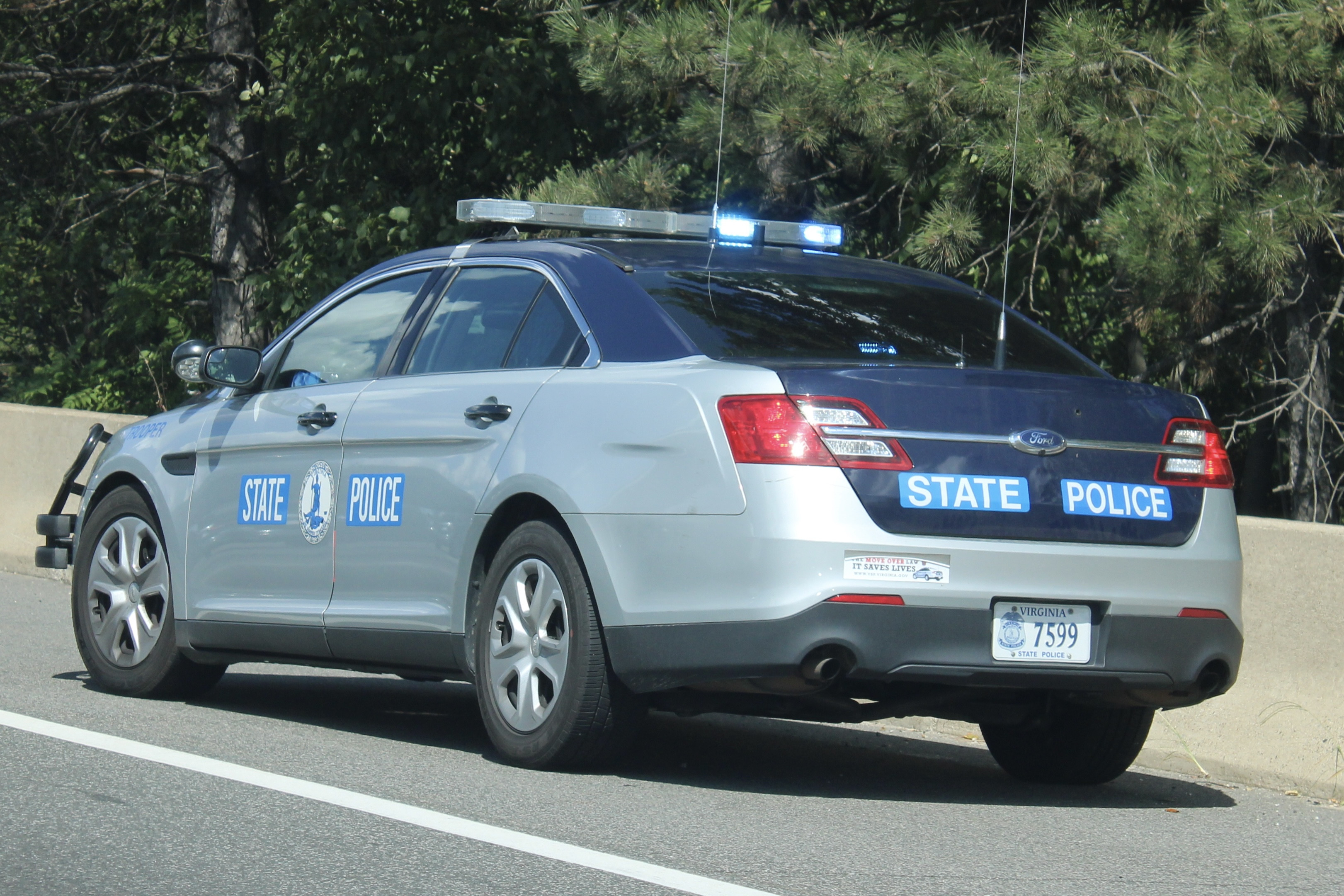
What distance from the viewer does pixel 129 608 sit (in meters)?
7.38

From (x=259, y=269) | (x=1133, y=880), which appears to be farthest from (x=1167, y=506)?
(x=259, y=269)

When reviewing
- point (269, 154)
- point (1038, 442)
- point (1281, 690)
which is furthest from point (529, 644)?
point (269, 154)

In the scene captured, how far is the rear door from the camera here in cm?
596

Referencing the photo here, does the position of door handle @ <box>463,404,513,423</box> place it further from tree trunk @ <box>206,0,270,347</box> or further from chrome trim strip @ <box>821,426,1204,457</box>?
tree trunk @ <box>206,0,270,347</box>

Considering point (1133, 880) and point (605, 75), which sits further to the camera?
point (605, 75)

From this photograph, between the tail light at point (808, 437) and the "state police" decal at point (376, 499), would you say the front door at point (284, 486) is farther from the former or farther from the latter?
the tail light at point (808, 437)

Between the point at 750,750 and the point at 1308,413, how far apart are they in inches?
194

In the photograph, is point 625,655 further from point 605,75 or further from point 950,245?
point 605,75

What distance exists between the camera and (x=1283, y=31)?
9.15 meters

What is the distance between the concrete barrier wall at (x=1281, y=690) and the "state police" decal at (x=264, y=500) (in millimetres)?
3224

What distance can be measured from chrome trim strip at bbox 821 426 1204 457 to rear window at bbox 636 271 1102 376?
33 cm

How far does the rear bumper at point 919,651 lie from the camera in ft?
16.6

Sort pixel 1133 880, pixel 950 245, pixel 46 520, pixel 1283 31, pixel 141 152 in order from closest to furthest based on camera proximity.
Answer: pixel 1133 880 < pixel 46 520 < pixel 1283 31 < pixel 950 245 < pixel 141 152

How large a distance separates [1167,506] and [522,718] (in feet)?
6.58
